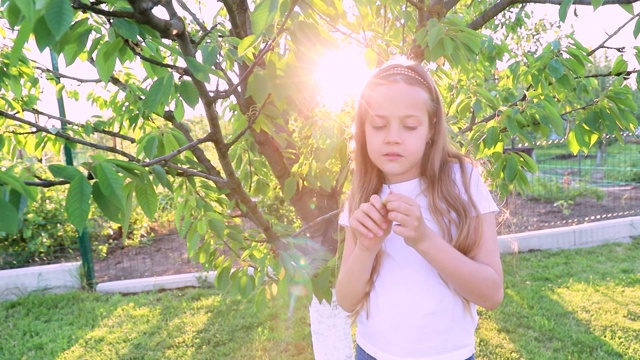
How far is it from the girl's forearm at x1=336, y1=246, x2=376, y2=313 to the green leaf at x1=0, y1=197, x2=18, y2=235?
2.49 ft

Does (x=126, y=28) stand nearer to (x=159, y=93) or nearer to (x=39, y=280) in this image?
(x=159, y=93)

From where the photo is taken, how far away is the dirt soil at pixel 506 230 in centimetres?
503

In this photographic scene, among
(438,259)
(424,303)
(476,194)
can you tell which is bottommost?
(424,303)

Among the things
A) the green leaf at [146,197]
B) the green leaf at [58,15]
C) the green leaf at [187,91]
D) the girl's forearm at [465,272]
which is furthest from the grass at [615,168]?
the green leaf at [58,15]

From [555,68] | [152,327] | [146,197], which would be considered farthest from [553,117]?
[152,327]

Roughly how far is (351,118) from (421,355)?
793 mm

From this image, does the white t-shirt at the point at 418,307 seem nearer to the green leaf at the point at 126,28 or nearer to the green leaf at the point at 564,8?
the green leaf at the point at 564,8

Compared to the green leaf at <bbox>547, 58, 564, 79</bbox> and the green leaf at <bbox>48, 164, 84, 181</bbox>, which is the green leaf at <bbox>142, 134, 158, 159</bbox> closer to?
the green leaf at <bbox>48, 164, 84, 181</bbox>

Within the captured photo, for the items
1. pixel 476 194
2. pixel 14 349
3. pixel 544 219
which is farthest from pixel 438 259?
pixel 544 219

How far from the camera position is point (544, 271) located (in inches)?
184

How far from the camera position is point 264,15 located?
853mm

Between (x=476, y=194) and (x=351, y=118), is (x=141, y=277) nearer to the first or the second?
(x=351, y=118)

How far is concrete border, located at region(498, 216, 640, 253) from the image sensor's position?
17.5 feet

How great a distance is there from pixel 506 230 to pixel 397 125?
120 inches
